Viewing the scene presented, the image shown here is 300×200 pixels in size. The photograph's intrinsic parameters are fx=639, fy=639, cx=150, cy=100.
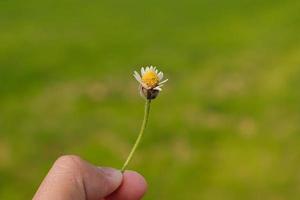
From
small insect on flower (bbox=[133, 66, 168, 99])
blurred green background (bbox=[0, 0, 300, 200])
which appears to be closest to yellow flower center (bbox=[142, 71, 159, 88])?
small insect on flower (bbox=[133, 66, 168, 99])

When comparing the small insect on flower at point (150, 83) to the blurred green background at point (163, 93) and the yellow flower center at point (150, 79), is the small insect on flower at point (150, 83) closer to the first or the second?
the yellow flower center at point (150, 79)

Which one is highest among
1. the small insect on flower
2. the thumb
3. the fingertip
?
the small insect on flower

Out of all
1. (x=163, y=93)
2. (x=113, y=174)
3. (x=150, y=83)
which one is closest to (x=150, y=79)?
(x=150, y=83)

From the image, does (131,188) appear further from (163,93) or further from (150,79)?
(163,93)

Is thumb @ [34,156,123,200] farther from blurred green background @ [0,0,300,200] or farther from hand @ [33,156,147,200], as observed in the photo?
blurred green background @ [0,0,300,200]

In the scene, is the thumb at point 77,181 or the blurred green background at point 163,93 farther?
the blurred green background at point 163,93

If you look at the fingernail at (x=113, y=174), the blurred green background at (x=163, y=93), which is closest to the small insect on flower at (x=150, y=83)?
the fingernail at (x=113, y=174)
